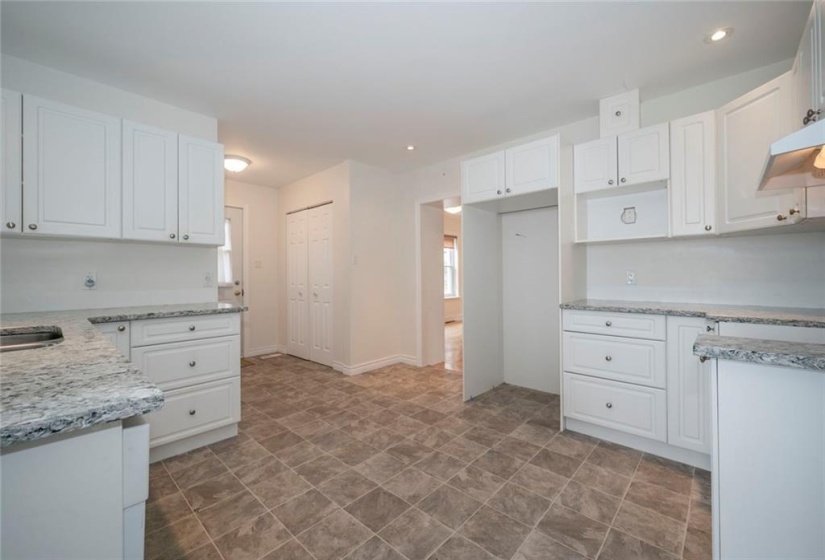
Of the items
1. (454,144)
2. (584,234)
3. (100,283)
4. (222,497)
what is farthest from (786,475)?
(100,283)

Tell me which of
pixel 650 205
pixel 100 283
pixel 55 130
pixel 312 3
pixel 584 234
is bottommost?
pixel 100 283

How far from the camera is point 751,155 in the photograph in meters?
1.99

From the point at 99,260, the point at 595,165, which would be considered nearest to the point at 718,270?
the point at 595,165

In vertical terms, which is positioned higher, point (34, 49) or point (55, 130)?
point (34, 49)

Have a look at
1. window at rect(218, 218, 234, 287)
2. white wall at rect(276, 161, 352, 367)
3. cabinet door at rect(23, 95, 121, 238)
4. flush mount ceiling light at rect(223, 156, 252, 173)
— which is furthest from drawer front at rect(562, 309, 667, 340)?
window at rect(218, 218, 234, 287)

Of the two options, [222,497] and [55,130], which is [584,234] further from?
[55,130]

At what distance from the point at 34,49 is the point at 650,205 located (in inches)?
165

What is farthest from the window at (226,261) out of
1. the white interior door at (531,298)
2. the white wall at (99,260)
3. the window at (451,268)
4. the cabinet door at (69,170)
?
the window at (451,268)

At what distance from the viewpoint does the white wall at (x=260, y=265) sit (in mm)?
4859

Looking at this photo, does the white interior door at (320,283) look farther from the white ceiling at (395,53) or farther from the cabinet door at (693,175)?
the cabinet door at (693,175)

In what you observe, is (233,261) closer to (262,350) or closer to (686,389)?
(262,350)

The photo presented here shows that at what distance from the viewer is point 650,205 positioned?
8.73ft

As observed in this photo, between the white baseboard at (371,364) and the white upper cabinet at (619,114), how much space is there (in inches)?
124

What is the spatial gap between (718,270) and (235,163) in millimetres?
4509
